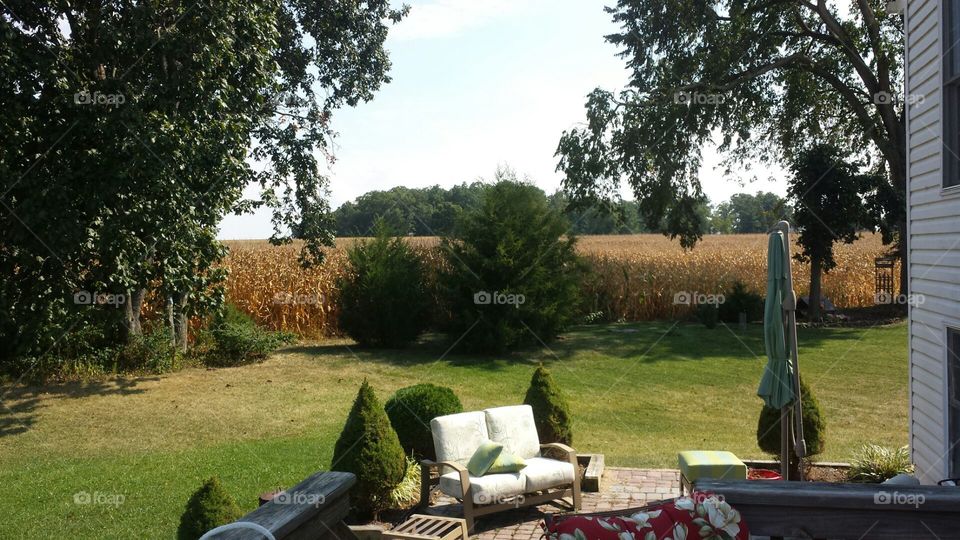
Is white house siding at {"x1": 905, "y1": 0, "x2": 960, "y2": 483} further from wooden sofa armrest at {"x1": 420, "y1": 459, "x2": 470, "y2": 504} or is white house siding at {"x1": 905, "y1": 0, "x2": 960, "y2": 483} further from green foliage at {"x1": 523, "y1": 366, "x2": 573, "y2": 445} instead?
wooden sofa armrest at {"x1": 420, "y1": 459, "x2": 470, "y2": 504}

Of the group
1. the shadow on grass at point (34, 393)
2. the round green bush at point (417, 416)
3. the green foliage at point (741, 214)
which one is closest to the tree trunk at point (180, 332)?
the shadow on grass at point (34, 393)

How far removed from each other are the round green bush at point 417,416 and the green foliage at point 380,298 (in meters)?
9.33

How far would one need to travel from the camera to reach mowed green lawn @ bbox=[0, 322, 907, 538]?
8797mm

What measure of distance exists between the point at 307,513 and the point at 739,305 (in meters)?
20.8

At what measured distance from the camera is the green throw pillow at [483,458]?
722cm

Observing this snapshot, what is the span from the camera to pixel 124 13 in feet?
A: 40.2

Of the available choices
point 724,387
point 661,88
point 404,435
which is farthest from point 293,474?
point 661,88

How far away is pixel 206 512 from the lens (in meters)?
5.03

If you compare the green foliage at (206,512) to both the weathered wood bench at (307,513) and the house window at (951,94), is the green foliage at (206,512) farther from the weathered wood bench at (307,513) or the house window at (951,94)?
the house window at (951,94)

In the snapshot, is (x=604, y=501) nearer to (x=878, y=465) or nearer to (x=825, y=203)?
(x=878, y=465)

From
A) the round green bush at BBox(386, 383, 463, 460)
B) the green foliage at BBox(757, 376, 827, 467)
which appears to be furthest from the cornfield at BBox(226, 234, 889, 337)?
the green foliage at BBox(757, 376, 827, 467)

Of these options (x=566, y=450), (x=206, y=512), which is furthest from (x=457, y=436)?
(x=206, y=512)

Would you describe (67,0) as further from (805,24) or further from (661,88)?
(805,24)

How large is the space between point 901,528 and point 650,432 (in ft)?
29.6
